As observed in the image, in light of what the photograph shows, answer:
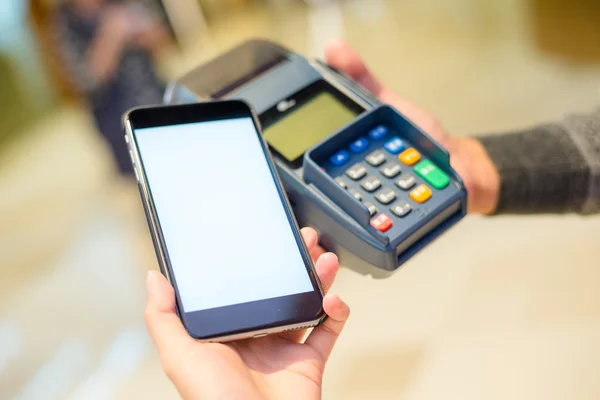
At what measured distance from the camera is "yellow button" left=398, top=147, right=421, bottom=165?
52 centimetres

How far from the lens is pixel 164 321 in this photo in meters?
0.40

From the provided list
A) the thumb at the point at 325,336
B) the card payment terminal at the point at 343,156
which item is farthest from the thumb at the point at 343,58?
the thumb at the point at 325,336

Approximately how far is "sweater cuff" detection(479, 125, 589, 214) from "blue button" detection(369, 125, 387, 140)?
176mm

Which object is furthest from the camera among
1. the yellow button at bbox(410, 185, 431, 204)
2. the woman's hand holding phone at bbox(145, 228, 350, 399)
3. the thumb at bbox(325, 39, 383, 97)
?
the thumb at bbox(325, 39, 383, 97)

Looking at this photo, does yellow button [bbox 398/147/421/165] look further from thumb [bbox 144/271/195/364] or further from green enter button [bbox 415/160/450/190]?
thumb [bbox 144/271/195/364]

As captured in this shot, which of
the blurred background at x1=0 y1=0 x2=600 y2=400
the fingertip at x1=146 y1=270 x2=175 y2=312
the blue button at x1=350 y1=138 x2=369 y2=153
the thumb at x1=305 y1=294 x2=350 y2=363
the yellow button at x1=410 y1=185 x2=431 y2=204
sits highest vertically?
the fingertip at x1=146 y1=270 x2=175 y2=312

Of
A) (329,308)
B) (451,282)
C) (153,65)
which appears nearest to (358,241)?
(329,308)

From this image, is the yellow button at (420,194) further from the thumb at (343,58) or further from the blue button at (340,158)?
the thumb at (343,58)

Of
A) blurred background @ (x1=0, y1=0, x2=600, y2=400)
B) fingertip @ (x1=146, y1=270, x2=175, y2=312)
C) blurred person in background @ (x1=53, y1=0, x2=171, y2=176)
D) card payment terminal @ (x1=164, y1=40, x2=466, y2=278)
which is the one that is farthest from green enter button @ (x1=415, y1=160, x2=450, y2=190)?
blurred person in background @ (x1=53, y1=0, x2=171, y2=176)

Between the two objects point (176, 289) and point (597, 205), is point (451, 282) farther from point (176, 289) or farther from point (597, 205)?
point (176, 289)

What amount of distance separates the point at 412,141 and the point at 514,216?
203 millimetres

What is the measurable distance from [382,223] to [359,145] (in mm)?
84

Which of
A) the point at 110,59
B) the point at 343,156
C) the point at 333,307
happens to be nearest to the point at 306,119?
the point at 343,156

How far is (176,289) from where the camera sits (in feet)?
1.39
